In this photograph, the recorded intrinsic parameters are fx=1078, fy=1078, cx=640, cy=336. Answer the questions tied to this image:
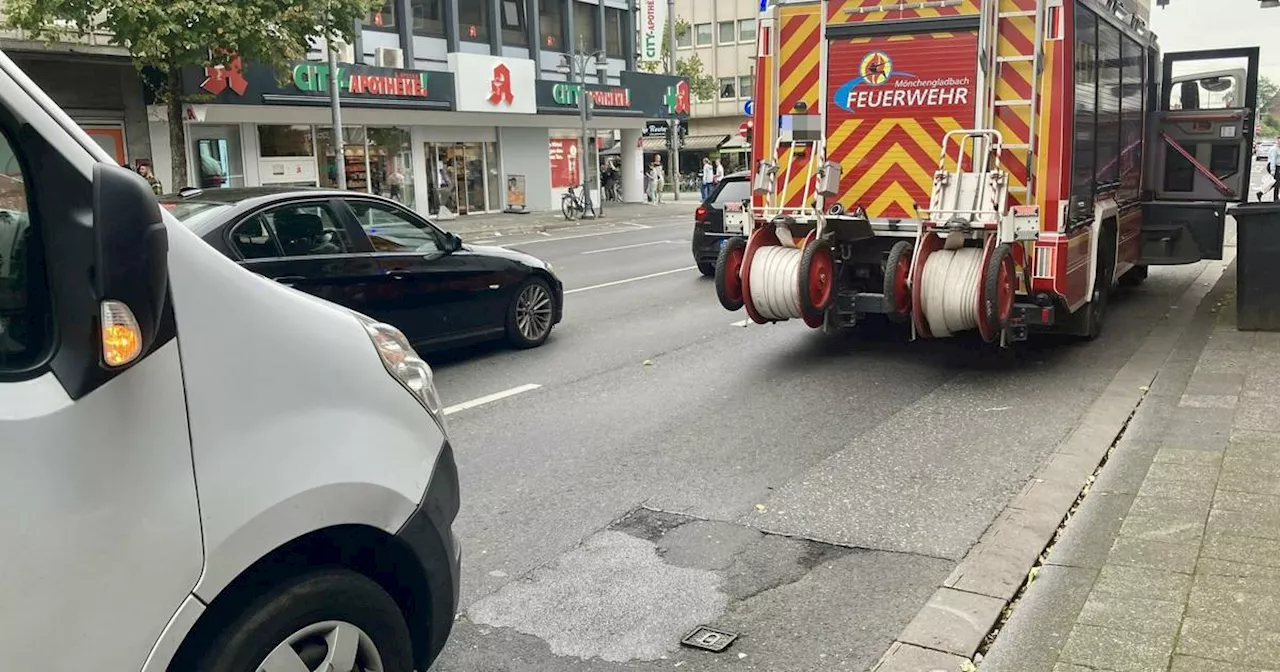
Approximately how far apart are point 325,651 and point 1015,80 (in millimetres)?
7195

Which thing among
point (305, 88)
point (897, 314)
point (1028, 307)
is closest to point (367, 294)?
point (897, 314)

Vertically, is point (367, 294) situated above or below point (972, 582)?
above

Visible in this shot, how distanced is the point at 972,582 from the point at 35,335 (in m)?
3.61

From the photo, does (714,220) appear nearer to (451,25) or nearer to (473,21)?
A: (451,25)

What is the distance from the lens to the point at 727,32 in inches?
2719

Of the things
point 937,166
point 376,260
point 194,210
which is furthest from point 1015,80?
point 194,210

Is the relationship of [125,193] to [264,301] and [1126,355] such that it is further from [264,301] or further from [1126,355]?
[1126,355]

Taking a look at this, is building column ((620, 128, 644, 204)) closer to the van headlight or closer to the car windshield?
the car windshield

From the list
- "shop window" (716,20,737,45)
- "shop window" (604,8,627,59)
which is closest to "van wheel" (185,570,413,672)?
"shop window" (604,8,627,59)

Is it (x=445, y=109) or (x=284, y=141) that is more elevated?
(x=445, y=109)

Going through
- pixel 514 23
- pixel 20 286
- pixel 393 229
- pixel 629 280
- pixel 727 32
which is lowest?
pixel 629 280

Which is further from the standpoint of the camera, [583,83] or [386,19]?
[583,83]

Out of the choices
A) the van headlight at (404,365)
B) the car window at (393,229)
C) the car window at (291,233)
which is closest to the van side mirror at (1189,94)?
the car window at (393,229)

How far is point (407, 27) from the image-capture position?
30.6 metres
